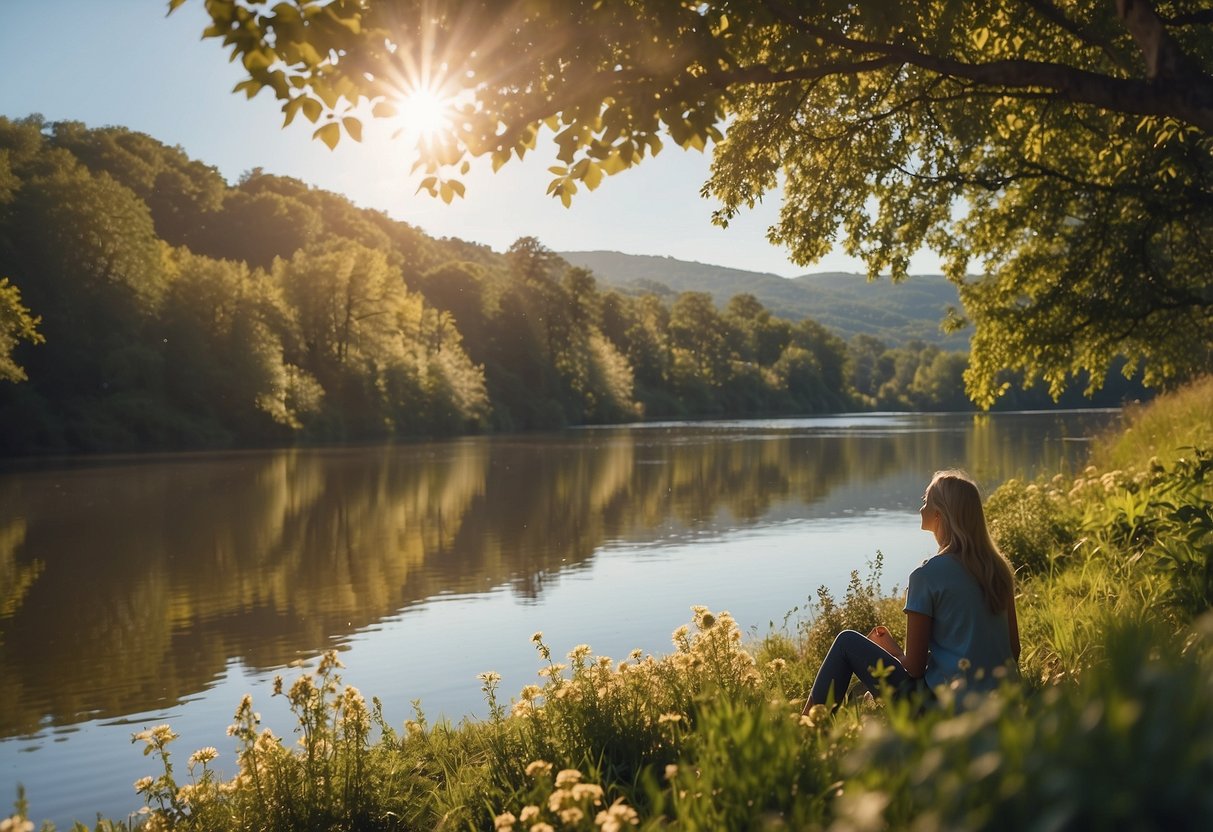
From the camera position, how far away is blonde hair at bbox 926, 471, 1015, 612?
491 centimetres

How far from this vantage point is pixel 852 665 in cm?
518

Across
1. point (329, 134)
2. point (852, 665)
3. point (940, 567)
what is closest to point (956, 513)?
point (940, 567)

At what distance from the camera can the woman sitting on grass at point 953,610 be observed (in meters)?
4.86

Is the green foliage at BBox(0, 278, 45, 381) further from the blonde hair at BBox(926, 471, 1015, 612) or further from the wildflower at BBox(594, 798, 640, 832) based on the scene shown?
the wildflower at BBox(594, 798, 640, 832)

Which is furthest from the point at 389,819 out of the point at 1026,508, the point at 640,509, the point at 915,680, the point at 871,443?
the point at 871,443

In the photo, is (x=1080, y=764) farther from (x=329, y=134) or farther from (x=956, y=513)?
(x=329, y=134)

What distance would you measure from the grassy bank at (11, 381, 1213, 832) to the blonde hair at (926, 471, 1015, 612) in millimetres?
480

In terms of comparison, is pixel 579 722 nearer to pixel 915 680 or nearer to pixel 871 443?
pixel 915 680

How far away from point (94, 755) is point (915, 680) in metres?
6.05

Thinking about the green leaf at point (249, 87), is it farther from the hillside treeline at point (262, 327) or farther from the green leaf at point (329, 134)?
the hillside treeline at point (262, 327)

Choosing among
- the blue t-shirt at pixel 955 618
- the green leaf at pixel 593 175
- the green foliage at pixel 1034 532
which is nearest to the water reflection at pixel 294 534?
the green foliage at pixel 1034 532

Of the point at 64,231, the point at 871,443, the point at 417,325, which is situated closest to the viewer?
the point at 64,231

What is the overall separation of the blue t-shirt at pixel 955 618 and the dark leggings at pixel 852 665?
21 centimetres

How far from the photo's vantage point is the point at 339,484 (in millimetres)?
29391
